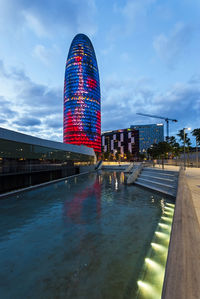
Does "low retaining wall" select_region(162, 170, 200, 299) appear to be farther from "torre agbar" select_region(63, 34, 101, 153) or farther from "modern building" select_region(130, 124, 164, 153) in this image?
"modern building" select_region(130, 124, 164, 153)

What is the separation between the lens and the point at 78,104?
130125mm

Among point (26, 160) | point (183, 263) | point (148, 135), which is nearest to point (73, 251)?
point (183, 263)

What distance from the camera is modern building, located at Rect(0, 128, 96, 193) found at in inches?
727

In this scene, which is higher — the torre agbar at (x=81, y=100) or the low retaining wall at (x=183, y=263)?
the torre agbar at (x=81, y=100)

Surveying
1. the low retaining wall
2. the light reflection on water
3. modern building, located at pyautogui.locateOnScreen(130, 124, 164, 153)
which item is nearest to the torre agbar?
modern building, located at pyautogui.locateOnScreen(130, 124, 164, 153)

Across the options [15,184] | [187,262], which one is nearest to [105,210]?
[187,262]

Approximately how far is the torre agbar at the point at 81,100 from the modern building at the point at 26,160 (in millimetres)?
98884

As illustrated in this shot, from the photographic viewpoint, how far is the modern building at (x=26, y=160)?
1845cm

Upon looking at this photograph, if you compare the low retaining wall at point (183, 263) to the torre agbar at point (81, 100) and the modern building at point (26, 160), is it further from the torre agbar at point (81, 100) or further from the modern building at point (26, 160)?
the torre agbar at point (81, 100)

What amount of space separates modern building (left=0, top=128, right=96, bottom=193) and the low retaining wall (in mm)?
18796

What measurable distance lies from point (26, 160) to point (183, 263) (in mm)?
23899

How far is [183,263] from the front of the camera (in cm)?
191

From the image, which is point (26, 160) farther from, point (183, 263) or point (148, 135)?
point (148, 135)

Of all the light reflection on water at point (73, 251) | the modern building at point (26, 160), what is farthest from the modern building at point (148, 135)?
the light reflection on water at point (73, 251)
